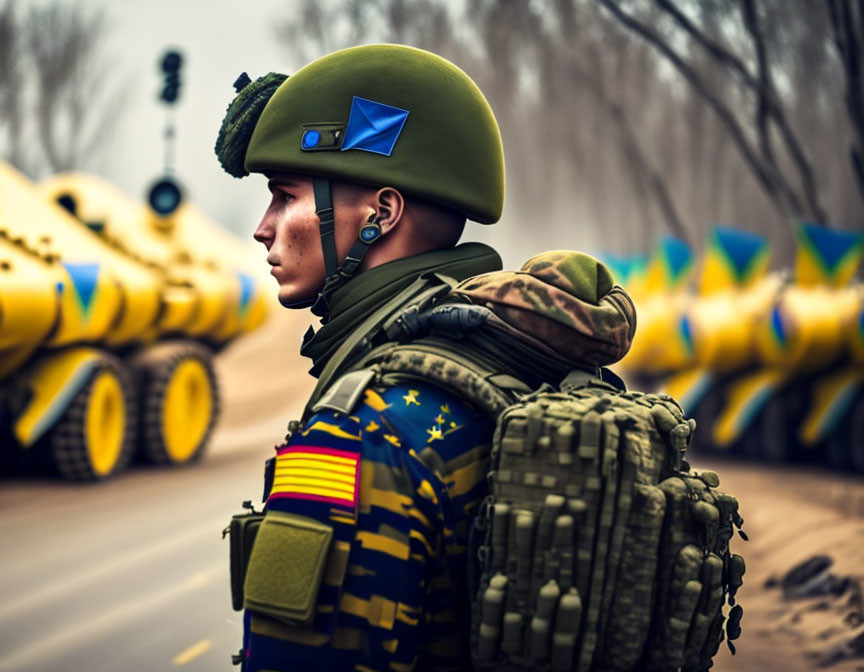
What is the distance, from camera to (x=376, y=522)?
65.6 inches

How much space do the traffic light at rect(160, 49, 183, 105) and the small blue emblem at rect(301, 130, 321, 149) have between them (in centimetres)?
681

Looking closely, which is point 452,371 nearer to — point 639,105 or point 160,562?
point 160,562

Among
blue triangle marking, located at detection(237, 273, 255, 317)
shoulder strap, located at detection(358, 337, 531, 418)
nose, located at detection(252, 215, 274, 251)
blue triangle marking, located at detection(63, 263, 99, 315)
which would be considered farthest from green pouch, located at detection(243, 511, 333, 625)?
blue triangle marking, located at detection(237, 273, 255, 317)

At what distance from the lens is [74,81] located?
29859mm

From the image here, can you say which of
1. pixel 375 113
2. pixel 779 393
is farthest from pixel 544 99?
pixel 375 113

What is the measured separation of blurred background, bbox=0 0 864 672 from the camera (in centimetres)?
630

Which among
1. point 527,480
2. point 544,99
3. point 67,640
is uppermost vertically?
point 544,99

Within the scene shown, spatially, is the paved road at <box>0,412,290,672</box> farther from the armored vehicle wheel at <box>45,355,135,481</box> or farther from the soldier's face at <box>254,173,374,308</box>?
the soldier's face at <box>254,173,374,308</box>

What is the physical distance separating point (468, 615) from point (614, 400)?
455 mm

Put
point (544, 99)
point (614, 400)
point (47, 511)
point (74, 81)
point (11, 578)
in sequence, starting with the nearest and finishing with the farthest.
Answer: point (614, 400), point (11, 578), point (47, 511), point (544, 99), point (74, 81)

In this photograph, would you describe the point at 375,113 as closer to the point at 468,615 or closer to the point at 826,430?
the point at 468,615

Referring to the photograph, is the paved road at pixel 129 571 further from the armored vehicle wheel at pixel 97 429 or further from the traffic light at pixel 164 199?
the traffic light at pixel 164 199

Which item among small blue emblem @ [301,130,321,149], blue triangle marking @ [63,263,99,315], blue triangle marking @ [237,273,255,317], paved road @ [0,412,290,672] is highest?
blue triangle marking @ [237,273,255,317]

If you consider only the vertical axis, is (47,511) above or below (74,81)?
below
